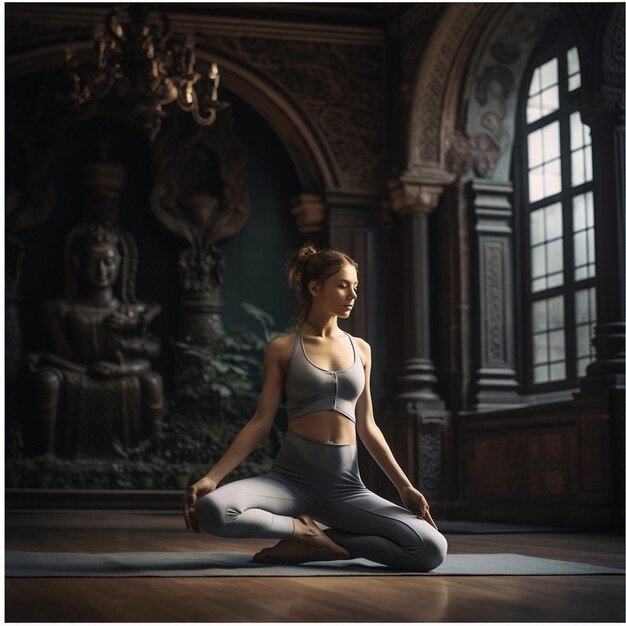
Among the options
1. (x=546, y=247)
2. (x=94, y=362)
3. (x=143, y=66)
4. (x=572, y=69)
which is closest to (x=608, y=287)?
(x=546, y=247)

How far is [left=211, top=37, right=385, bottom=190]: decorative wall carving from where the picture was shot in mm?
10812

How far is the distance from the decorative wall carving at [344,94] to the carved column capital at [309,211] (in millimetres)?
324

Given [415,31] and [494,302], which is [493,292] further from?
[415,31]

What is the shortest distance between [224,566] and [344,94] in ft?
24.2

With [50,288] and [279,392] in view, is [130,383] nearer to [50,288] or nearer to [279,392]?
[50,288]

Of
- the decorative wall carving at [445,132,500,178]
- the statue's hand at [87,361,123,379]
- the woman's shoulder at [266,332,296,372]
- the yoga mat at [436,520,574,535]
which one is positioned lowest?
the yoga mat at [436,520,574,535]

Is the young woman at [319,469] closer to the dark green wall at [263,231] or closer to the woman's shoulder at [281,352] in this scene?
the woman's shoulder at [281,352]

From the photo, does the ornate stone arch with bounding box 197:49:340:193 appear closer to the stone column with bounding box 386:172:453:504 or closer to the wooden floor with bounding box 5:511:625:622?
the stone column with bounding box 386:172:453:504

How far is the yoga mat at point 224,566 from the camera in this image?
3840mm

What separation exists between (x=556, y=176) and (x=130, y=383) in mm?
4259

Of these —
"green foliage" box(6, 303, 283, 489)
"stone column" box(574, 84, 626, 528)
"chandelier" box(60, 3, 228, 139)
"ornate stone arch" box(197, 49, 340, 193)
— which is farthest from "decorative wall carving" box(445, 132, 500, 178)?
"chandelier" box(60, 3, 228, 139)

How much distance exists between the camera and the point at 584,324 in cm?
932

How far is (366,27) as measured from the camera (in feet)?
35.6

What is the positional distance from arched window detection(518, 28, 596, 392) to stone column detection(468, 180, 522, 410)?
0.22m
